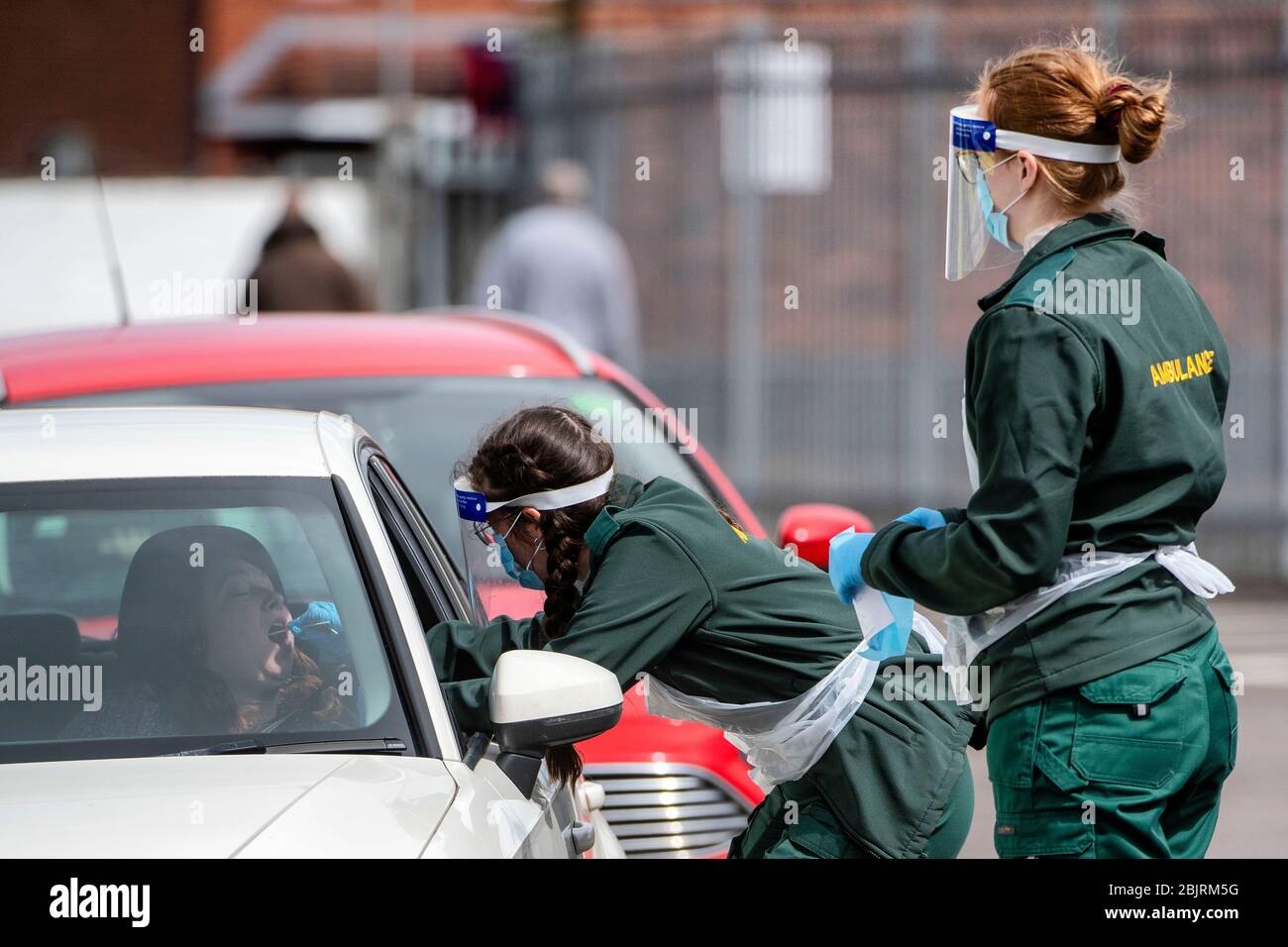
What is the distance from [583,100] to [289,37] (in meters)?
9.36

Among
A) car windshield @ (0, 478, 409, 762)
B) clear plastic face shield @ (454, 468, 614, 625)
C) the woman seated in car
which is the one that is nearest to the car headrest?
car windshield @ (0, 478, 409, 762)

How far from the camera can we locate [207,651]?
3.03 meters

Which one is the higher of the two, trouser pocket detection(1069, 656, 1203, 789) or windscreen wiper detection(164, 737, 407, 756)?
trouser pocket detection(1069, 656, 1203, 789)

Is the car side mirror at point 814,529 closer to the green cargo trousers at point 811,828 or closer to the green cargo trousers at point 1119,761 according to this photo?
the green cargo trousers at point 811,828

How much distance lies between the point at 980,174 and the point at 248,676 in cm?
140

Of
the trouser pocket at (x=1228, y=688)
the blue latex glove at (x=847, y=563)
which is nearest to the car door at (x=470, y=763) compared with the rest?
the blue latex glove at (x=847, y=563)

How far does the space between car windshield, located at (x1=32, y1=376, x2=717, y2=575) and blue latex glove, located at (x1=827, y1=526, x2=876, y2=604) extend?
1.91 m

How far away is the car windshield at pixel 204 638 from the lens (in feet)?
9.55

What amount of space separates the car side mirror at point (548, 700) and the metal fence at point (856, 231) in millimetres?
10279

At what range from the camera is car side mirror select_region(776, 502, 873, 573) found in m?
4.88

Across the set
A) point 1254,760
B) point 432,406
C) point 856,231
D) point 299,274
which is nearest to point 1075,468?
point 432,406

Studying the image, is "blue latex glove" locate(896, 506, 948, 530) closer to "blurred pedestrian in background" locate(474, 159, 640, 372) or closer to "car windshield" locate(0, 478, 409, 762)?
"car windshield" locate(0, 478, 409, 762)

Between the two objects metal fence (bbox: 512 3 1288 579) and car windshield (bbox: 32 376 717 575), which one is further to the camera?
metal fence (bbox: 512 3 1288 579)

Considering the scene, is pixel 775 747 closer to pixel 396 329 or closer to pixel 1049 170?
pixel 1049 170
